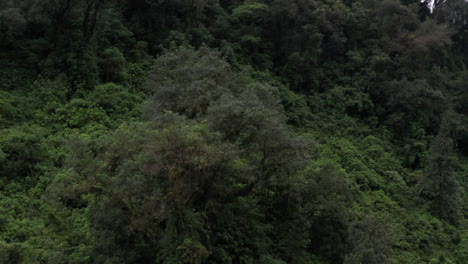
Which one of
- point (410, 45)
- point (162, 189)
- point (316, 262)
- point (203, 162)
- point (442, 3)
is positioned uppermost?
point (442, 3)

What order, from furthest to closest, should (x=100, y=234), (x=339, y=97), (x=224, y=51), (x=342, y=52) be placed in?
(x=342, y=52) → (x=339, y=97) → (x=224, y=51) → (x=100, y=234)

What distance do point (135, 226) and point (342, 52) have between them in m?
25.9

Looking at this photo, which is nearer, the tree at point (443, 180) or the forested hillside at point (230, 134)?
the forested hillside at point (230, 134)

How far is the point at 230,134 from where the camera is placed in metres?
12.1

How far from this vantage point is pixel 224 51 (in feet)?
86.7

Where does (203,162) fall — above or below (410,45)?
below

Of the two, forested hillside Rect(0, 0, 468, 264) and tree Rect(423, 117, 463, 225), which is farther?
tree Rect(423, 117, 463, 225)

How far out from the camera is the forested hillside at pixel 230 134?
35.7 feet

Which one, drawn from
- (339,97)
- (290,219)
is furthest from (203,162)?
(339,97)

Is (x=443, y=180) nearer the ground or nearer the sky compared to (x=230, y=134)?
nearer the ground

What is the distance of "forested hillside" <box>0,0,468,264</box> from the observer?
10891mm

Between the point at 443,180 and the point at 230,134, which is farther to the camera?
the point at 443,180

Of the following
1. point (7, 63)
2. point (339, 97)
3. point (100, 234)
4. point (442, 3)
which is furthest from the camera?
point (442, 3)

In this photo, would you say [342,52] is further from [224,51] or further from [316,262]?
[316,262]
